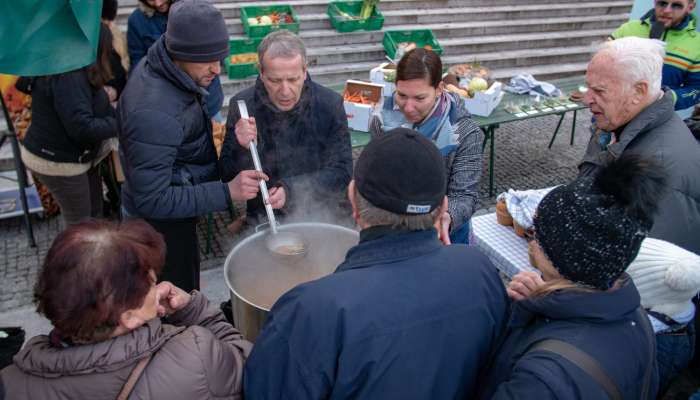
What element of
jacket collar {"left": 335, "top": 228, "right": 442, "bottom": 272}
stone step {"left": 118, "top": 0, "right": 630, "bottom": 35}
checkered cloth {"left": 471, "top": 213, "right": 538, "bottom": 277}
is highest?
stone step {"left": 118, "top": 0, "right": 630, "bottom": 35}

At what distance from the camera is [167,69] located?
2.21 m

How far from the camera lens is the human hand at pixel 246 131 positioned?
2479mm

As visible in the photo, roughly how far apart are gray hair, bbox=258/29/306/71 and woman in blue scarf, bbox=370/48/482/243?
53cm

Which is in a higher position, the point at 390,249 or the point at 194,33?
the point at 194,33

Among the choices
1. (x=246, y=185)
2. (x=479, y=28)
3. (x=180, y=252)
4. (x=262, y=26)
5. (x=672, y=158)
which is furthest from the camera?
(x=479, y=28)

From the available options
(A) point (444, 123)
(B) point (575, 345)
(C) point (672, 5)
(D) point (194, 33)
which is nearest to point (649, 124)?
(A) point (444, 123)

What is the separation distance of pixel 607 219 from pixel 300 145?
6.12ft

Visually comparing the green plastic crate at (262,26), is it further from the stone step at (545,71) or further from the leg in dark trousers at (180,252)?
the leg in dark trousers at (180,252)

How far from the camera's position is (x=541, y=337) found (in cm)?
137

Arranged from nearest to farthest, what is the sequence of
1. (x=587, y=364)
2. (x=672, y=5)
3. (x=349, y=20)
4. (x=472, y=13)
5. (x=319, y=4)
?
(x=587, y=364)
(x=672, y=5)
(x=349, y=20)
(x=319, y=4)
(x=472, y=13)

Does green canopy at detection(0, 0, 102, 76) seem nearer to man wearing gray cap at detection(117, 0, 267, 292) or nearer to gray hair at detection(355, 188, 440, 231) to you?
man wearing gray cap at detection(117, 0, 267, 292)

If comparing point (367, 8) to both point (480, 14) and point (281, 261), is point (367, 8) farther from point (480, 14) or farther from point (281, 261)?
point (281, 261)

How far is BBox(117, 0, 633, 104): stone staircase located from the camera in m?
7.82

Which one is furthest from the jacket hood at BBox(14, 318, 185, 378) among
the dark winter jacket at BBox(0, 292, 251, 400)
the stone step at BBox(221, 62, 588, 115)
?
the stone step at BBox(221, 62, 588, 115)
